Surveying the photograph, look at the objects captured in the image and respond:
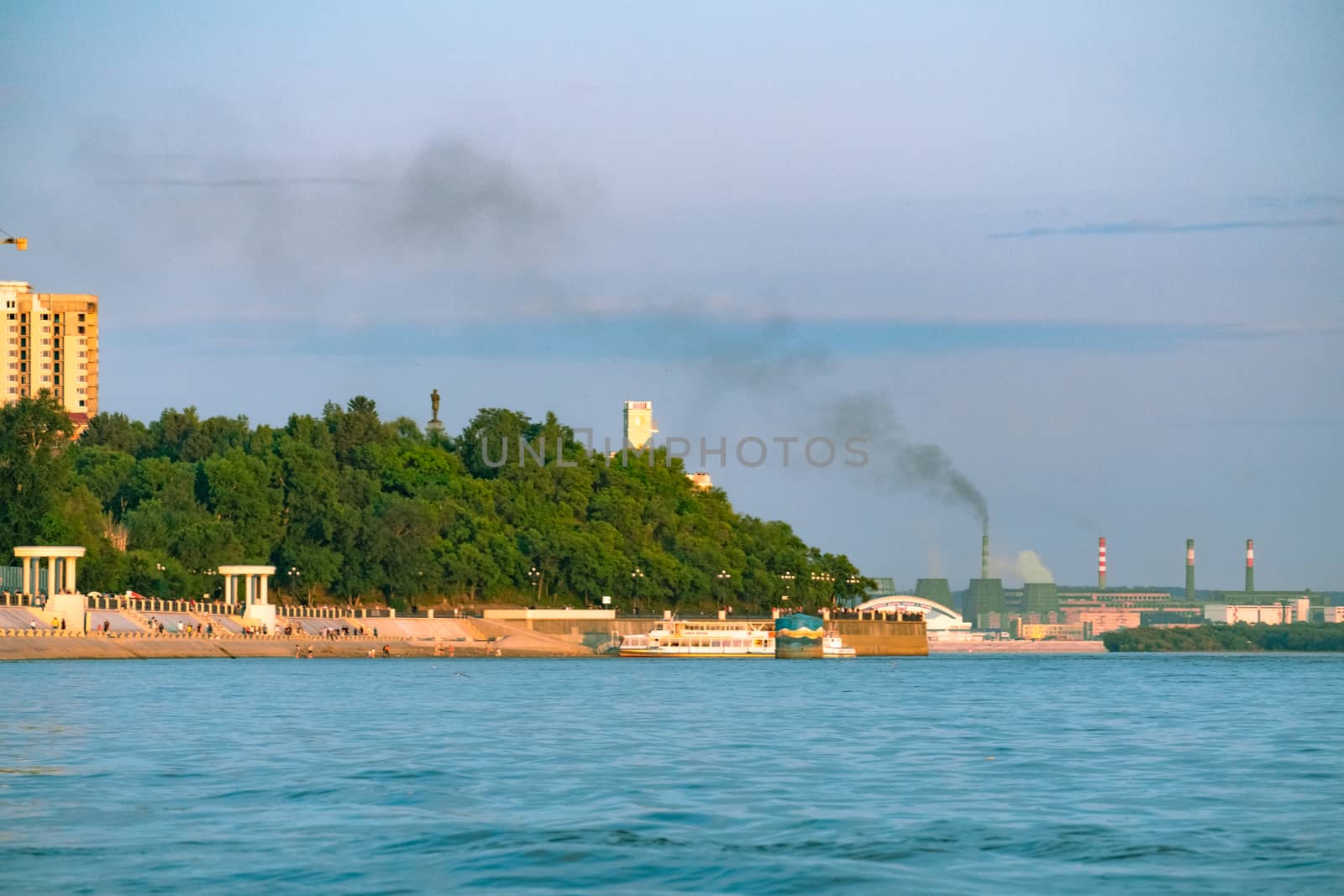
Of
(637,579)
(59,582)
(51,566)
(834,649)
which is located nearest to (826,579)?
(637,579)

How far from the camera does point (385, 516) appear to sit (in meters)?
151

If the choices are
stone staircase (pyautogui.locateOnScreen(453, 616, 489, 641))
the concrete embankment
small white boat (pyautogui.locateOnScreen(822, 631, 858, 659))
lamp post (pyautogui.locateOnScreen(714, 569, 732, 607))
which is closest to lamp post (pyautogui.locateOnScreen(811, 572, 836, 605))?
lamp post (pyautogui.locateOnScreen(714, 569, 732, 607))

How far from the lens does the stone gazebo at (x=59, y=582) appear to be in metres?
100

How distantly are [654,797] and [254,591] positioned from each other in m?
105

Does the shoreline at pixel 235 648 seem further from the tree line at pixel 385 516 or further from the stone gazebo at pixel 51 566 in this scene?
the tree line at pixel 385 516

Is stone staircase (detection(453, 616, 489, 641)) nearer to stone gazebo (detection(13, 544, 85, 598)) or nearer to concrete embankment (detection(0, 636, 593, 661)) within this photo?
concrete embankment (detection(0, 636, 593, 661))

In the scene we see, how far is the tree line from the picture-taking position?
127 meters

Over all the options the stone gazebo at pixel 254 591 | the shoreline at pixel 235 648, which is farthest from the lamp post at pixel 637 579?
the stone gazebo at pixel 254 591

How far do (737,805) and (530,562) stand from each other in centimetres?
13284

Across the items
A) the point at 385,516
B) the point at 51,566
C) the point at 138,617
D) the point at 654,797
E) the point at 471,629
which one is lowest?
the point at 471,629

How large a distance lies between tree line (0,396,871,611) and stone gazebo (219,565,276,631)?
248 centimetres

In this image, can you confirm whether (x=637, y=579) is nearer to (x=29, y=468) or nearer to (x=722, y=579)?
(x=722, y=579)

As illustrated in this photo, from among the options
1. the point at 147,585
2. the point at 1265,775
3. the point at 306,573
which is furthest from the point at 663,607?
the point at 1265,775

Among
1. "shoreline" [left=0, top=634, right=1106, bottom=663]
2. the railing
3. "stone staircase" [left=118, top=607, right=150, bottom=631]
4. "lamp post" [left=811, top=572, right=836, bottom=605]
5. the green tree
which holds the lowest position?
"shoreline" [left=0, top=634, right=1106, bottom=663]
